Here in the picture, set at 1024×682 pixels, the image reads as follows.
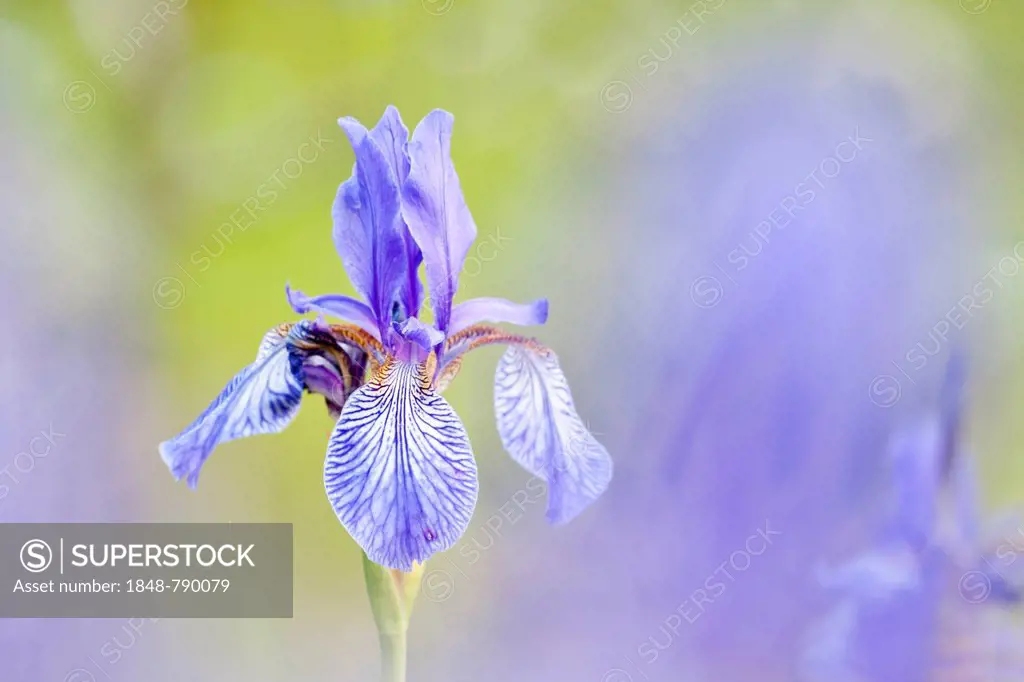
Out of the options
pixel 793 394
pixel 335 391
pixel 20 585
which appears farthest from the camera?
pixel 793 394

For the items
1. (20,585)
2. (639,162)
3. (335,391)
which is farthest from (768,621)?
(20,585)

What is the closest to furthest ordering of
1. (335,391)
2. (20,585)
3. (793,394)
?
(335,391) → (20,585) → (793,394)

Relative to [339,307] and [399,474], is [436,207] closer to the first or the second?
[339,307]

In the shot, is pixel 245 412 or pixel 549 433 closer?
pixel 245 412

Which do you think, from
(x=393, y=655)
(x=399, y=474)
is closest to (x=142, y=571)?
(x=393, y=655)

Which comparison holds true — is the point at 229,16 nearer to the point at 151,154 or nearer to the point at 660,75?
the point at 151,154

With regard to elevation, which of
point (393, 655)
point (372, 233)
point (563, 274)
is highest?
point (563, 274)

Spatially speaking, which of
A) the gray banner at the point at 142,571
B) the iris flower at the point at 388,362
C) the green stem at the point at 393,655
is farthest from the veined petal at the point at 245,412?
the gray banner at the point at 142,571

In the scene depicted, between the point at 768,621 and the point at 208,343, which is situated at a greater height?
the point at 208,343

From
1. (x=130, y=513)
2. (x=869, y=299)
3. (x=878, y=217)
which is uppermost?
(x=878, y=217)
